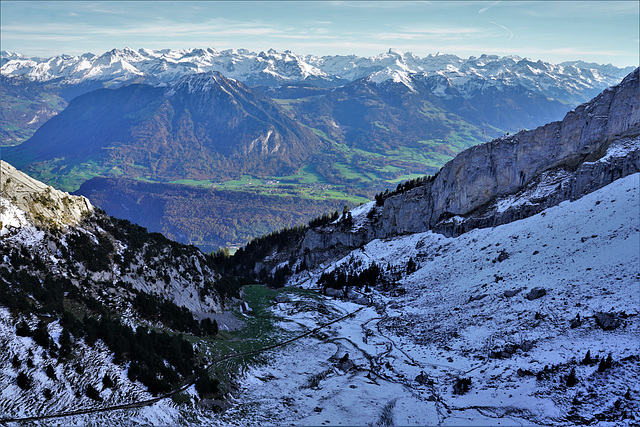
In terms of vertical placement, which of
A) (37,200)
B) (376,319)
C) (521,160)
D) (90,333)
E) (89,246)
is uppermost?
(521,160)

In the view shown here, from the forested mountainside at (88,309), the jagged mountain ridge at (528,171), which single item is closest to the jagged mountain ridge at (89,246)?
the forested mountainside at (88,309)

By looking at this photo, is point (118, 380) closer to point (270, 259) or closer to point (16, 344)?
point (16, 344)

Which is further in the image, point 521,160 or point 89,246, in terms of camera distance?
point 521,160

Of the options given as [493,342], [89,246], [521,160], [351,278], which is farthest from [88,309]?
[521,160]

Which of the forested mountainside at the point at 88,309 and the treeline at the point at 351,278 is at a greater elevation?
the forested mountainside at the point at 88,309

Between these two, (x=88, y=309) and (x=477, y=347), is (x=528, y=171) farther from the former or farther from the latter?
(x=88, y=309)

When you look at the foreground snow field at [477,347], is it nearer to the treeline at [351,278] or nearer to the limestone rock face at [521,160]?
the treeline at [351,278]
